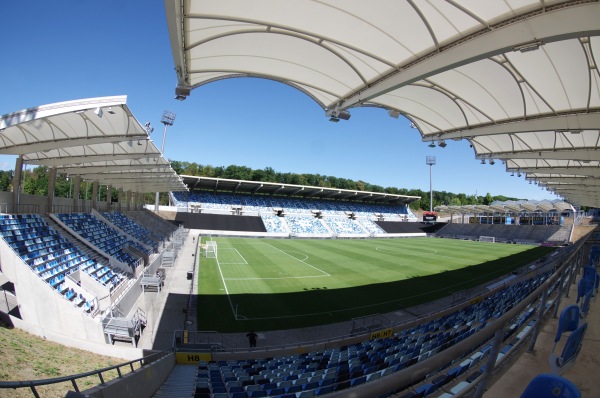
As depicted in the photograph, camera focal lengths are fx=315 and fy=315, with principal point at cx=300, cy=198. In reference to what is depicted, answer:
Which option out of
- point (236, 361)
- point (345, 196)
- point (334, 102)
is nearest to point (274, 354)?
point (236, 361)

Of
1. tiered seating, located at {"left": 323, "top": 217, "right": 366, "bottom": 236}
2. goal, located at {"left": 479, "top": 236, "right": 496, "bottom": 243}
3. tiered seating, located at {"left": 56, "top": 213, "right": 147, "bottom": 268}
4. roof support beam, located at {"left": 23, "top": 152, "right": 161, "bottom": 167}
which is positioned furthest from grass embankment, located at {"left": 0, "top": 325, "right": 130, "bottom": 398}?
goal, located at {"left": 479, "top": 236, "right": 496, "bottom": 243}

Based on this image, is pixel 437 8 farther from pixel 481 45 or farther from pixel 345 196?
pixel 345 196

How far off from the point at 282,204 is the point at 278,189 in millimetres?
3576

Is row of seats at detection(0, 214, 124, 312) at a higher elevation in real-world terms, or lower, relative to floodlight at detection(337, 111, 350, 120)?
lower

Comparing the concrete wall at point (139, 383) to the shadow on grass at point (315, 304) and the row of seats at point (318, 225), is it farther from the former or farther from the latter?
the row of seats at point (318, 225)

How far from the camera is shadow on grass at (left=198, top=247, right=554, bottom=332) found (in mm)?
15883

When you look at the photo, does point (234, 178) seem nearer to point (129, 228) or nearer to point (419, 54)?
point (129, 228)

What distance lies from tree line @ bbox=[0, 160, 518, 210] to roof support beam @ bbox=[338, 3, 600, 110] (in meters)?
72.7

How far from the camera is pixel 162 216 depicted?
2272 inches

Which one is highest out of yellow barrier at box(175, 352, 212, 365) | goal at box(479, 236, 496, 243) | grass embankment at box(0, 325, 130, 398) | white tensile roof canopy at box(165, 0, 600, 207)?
white tensile roof canopy at box(165, 0, 600, 207)

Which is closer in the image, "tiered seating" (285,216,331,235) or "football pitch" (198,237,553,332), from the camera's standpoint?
"football pitch" (198,237,553,332)

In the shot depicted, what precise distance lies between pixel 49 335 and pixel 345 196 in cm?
7273

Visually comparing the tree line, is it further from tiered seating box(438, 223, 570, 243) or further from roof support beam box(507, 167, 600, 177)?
roof support beam box(507, 167, 600, 177)

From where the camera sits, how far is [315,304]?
18.8 meters
